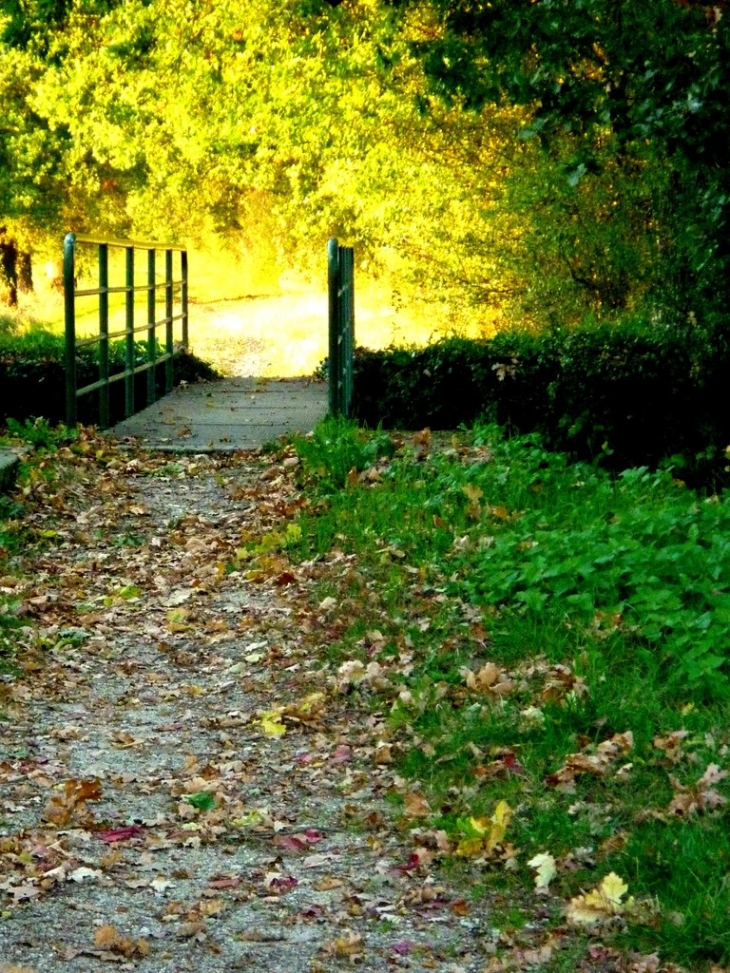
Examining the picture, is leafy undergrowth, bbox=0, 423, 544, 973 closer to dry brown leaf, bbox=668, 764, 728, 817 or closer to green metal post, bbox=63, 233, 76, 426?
dry brown leaf, bbox=668, 764, 728, 817

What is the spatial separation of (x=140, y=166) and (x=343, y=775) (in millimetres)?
25812

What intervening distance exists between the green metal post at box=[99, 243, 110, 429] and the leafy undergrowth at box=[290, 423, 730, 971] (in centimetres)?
336

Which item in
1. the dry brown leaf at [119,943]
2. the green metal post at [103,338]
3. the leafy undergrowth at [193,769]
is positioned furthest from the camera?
the green metal post at [103,338]

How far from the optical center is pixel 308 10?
49.7 ft

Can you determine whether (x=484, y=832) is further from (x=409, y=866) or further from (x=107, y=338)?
(x=107, y=338)

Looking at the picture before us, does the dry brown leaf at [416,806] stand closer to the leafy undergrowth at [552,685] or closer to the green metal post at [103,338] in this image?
the leafy undergrowth at [552,685]

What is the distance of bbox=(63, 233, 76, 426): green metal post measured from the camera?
11.5 metres

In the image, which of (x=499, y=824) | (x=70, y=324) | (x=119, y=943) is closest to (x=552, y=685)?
(x=499, y=824)

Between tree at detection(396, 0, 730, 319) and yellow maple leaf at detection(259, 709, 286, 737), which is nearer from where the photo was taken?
yellow maple leaf at detection(259, 709, 286, 737)

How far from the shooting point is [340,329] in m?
12.7

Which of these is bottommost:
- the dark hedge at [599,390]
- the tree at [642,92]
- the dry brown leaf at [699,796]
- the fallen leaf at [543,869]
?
the fallen leaf at [543,869]

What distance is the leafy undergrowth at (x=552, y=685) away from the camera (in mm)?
4469

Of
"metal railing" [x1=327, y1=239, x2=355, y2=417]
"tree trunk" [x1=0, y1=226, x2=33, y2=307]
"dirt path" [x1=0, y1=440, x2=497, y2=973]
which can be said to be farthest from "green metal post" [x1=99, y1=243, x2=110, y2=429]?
"tree trunk" [x1=0, y1=226, x2=33, y2=307]

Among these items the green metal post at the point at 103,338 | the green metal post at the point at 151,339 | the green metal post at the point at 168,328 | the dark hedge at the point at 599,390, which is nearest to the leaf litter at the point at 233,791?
the green metal post at the point at 103,338
